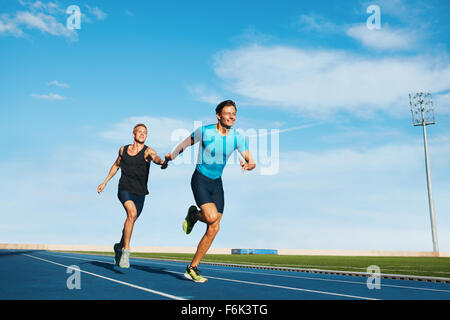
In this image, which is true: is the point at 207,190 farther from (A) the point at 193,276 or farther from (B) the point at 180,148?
(A) the point at 193,276

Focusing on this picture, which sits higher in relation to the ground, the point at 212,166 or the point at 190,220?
the point at 212,166

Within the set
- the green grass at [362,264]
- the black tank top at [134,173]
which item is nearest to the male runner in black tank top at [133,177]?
the black tank top at [134,173]

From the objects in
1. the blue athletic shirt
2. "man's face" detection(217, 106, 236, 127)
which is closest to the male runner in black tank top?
the blue athletic shirt

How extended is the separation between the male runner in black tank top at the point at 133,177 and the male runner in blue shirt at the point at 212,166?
2.33 m

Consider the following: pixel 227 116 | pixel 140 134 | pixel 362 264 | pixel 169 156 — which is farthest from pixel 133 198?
pixel 362 264

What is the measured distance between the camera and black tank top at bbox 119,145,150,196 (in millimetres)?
9891

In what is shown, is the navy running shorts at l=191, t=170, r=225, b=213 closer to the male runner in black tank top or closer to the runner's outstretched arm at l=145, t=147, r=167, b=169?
the runner's outstretched arm at l=145, t=147, r=167, b=169

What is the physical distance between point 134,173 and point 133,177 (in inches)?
3.5

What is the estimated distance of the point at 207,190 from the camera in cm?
754

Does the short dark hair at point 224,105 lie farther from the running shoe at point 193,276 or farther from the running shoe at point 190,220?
the running shoe at point 193,276
